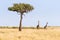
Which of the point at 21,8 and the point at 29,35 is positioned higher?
the point at 21,8

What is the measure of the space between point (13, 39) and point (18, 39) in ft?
1.68

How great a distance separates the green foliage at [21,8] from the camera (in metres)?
54.2

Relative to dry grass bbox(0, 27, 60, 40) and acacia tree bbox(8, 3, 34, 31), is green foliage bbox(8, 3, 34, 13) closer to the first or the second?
acacia tree bbox(8, 3, 34, 31)

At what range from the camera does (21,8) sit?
5403 centimetres

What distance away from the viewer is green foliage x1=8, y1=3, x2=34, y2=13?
178 ft

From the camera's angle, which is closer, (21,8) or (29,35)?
(29,35)

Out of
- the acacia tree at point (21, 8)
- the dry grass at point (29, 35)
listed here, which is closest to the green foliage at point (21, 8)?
the acacia tree at point (21, 8)

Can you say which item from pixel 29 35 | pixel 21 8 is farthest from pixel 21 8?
pixel 29 35

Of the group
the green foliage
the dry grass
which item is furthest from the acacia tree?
the dry grass

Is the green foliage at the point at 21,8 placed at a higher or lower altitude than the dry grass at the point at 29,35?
higher

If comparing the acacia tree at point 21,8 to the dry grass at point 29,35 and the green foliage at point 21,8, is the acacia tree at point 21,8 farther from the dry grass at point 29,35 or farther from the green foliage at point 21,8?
the dry grass at point 29,35

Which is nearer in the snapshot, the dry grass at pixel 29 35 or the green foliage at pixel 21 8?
the dry grass at pixel 29 35

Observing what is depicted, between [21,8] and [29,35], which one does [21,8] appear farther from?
[29,35]

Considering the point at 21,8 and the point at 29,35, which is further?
the point at 21,8
